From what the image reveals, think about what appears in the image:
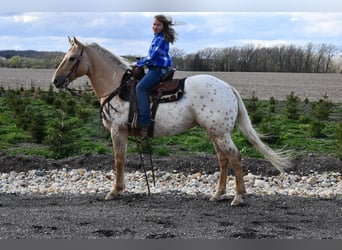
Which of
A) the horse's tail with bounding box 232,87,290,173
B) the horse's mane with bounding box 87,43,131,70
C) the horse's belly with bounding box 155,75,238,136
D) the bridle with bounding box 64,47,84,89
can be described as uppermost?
the horse's mane with bounding box 87,43,131,70

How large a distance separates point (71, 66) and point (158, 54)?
47.0 inches

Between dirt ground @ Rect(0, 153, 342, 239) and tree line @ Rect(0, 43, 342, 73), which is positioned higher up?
tree line @ Rect(0, 43, 342, 73)

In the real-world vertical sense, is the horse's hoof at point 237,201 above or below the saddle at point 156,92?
below

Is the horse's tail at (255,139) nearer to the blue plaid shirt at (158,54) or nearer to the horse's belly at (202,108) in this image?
the horse's belly at (202,108)

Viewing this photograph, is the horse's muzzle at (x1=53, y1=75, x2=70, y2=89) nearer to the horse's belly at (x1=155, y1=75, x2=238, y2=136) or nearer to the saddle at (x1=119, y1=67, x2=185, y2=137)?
the saddle at (x1=119, y1=67, x2=185, y2=137)

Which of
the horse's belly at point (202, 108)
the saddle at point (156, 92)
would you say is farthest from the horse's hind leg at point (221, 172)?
the saddle at point (156, 92)

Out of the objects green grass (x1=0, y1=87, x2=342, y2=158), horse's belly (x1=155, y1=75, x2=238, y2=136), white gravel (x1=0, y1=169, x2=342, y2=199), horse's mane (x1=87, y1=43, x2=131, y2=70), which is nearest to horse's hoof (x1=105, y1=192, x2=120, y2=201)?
white gravel (x1=0, y1=169, x2=342, y2=199)

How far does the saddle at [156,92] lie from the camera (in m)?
5.83

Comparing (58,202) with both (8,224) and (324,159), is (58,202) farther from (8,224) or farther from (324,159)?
(324,159)

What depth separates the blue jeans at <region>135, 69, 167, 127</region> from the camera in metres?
5.79

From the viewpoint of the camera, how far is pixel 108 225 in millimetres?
4676

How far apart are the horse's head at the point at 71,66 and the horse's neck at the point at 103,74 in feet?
0.52

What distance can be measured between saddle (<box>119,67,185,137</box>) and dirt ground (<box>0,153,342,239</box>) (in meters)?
1.08

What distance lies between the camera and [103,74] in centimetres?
630
